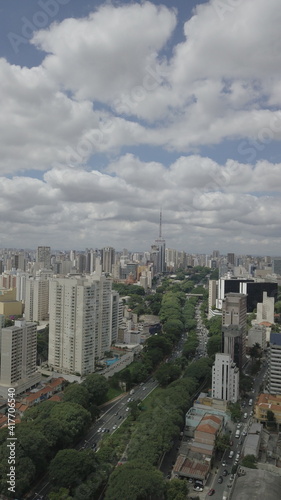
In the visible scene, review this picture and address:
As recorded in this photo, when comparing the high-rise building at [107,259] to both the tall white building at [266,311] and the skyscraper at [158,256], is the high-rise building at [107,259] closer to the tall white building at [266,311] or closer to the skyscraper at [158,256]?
the skyscraper at [158,256]

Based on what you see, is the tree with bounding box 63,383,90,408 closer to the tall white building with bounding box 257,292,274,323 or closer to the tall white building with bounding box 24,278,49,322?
the tall white building with bounding box 24,278,49,322

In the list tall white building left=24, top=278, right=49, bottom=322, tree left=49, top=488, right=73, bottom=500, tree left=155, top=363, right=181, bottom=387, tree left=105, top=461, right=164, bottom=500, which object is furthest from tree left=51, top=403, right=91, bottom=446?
tall white building left=24, top=278, right=49, bottom=322

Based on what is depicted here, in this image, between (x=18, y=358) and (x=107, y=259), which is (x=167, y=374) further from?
(x=107, y=259)

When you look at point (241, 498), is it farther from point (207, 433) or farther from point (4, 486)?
point (4, 486)

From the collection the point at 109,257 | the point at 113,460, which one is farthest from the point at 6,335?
the point at 109,257

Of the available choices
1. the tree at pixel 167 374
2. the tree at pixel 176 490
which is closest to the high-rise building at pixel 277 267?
the tree at pixel 167 374

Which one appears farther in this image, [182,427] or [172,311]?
[172,311]

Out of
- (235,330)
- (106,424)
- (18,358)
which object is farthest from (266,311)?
(18,358)
